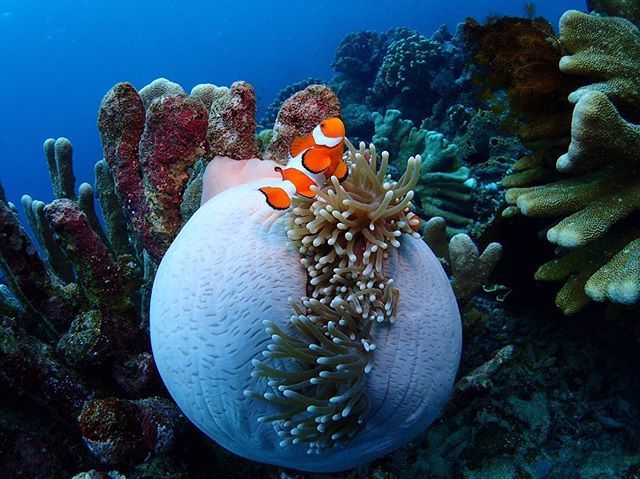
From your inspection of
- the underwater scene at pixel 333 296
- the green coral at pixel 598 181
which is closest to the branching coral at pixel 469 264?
the underwater scene at pixel 333 296

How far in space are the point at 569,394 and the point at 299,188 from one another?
6.64ft

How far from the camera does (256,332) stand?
5.58ft

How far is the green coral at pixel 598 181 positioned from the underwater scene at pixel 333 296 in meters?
0.01

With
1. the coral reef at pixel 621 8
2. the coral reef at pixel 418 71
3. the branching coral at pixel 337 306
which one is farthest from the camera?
the coral reef at pixel 418 71

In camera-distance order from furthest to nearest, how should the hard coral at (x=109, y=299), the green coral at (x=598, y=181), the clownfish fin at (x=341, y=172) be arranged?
the hard coral at (x=109, y=299) < the green coral at (x=598, y=181) < the clownfish fin at (x=341, y=172)

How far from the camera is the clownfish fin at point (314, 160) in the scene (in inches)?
65.9

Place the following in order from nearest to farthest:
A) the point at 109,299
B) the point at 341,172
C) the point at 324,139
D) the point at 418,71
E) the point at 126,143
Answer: the point at 324,139
the point at 341,172
the point at 109,299
the point at 126,143
the point at 418,71

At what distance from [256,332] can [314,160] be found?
2.16ft

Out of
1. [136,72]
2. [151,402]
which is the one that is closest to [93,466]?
[151,402]

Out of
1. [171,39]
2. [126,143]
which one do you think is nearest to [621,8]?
[126,143]

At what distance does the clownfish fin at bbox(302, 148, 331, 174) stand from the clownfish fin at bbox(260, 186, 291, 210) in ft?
0.45

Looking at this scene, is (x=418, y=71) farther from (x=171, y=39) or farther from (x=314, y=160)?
(x=171, y=39)

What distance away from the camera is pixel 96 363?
2369mm

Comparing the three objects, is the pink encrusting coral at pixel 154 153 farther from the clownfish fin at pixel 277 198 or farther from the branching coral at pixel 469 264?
the branching coral at pixel 469 264
